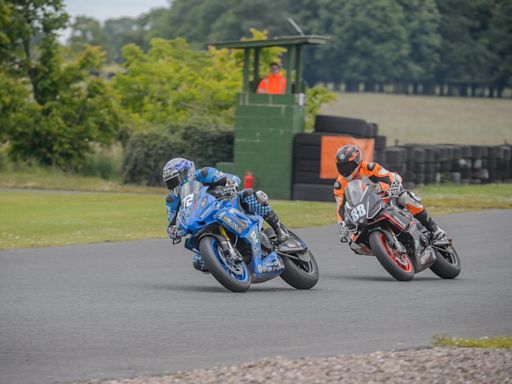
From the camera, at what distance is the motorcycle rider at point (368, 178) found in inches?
500

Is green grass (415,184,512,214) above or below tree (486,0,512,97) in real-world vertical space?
below

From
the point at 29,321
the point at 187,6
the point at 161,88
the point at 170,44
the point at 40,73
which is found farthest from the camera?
the point at 187,6

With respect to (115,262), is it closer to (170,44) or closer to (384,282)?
(384,282)

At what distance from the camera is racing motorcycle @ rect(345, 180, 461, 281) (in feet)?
40.8

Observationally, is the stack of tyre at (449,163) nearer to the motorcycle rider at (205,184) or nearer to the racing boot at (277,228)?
the racing boot at (277,228)

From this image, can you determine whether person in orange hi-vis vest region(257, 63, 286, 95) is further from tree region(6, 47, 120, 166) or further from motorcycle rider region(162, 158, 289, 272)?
motorcycle rider region(162, 158, 289, 272)

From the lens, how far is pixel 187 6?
12788 centimetres

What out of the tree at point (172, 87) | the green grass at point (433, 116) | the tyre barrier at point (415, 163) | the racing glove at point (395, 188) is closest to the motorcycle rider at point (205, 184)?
the racing glove at point (395, 188)

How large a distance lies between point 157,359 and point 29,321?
1972mm

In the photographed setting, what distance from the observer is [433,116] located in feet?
247

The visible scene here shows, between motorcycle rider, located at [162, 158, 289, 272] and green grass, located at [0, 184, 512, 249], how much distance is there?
533 cm

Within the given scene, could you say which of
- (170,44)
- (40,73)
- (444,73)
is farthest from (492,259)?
(444,73)

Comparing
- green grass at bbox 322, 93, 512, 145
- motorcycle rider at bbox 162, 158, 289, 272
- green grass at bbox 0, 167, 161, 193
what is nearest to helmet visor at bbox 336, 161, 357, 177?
motorcycle rider at bbox 162, 158, 289, 272

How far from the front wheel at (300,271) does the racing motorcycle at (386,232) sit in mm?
652
